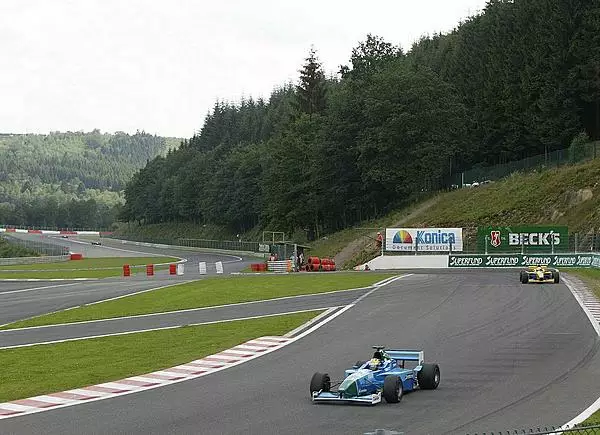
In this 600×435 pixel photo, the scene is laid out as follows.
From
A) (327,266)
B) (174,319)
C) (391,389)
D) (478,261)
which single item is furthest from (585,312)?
(327,266)

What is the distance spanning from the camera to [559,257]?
198ft

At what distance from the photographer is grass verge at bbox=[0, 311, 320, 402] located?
62.2 feet

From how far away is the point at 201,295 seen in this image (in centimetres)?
4528

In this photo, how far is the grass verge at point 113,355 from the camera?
1895cm

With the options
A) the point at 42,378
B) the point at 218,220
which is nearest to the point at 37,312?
the point at 42,378

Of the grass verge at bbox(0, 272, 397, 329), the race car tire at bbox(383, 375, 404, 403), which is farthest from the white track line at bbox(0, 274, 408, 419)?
the grass verge at bbox(0, 272, 397, 329)

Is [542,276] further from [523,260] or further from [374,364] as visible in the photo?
[374,364]

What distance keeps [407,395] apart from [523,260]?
4845 cm

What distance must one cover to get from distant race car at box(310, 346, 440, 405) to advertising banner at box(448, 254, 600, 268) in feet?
145

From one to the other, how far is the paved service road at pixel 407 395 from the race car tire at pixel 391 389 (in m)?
0.19

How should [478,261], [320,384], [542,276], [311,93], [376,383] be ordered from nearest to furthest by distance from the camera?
[320,384] < [376,383] < [542,276] < [478,261] < [311,93]

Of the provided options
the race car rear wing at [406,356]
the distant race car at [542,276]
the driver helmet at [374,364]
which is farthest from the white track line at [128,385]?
the distant race car at [542,276]

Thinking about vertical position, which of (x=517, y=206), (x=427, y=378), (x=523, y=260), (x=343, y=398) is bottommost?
(x=343, y=398)

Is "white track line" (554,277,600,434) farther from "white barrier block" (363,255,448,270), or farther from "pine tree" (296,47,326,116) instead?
"pine tree" (296,47,326,116)
